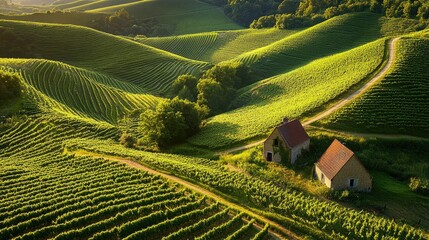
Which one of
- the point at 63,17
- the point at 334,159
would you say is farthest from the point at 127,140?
the point at 63,17

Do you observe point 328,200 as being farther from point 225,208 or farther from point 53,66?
point 53,66

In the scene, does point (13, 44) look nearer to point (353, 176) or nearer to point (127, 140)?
point (127, 140)

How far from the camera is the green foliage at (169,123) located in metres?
53.3

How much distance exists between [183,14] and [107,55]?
3218 inches

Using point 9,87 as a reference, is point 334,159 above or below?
below

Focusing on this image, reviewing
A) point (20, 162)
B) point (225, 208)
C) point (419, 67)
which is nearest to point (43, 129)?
point (20, 162)

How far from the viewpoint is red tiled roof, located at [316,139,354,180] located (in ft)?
126

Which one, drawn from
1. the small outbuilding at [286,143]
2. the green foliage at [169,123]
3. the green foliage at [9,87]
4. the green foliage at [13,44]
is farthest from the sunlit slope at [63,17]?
the small outbuilding at [286,143]

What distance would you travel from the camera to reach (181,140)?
55844 millimetres

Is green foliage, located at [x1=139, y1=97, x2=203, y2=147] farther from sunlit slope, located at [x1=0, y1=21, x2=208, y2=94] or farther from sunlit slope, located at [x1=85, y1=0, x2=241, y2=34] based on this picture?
sunlit slope, located at [x1=85, y1=0, x2=241, y2=34]

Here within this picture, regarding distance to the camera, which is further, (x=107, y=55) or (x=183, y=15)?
(x=183, y=15)

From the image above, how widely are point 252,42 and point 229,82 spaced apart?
5077cm

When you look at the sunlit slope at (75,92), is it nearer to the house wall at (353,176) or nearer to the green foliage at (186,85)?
the green foliage at (186,85)

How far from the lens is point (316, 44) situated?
10406cm
